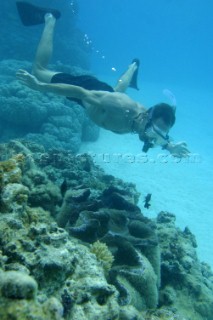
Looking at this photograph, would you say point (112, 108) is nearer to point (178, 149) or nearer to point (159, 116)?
point (159, 116)

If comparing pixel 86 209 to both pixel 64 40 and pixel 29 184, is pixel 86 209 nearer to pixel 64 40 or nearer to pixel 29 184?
pixel 29 184

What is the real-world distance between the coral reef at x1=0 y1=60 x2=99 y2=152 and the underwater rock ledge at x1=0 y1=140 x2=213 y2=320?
251 inches

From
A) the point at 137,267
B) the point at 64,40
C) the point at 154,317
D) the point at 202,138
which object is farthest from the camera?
the point at 64,40

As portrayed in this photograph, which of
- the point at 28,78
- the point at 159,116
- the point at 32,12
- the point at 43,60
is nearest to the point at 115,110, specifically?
the point at 159,116

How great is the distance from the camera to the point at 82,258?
3189 mm

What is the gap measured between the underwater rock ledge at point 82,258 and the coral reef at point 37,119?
638 centimetres

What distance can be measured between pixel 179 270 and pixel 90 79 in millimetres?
5325

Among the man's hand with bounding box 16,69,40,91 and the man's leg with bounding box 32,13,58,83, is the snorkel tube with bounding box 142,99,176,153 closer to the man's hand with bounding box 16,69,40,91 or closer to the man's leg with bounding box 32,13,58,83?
the man's hand with bounding box 16,69,40,91

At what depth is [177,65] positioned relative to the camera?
115000mm

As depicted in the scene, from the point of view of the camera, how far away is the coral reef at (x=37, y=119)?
13.8 meters

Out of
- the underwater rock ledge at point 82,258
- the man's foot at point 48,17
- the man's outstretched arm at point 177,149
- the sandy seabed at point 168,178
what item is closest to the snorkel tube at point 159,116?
the man's outstretched arm at point 177,149

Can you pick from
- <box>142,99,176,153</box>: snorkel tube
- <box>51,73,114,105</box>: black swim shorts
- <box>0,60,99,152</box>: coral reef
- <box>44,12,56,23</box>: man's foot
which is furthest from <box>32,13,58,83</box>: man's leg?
<box>0,60,99,152</box>: coral reef

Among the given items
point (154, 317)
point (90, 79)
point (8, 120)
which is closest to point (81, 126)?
point (8, 120)

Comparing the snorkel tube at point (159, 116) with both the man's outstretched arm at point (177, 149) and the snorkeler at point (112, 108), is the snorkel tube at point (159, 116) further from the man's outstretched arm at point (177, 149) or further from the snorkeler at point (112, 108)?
the man's outstretched arm at point (177, 149)
